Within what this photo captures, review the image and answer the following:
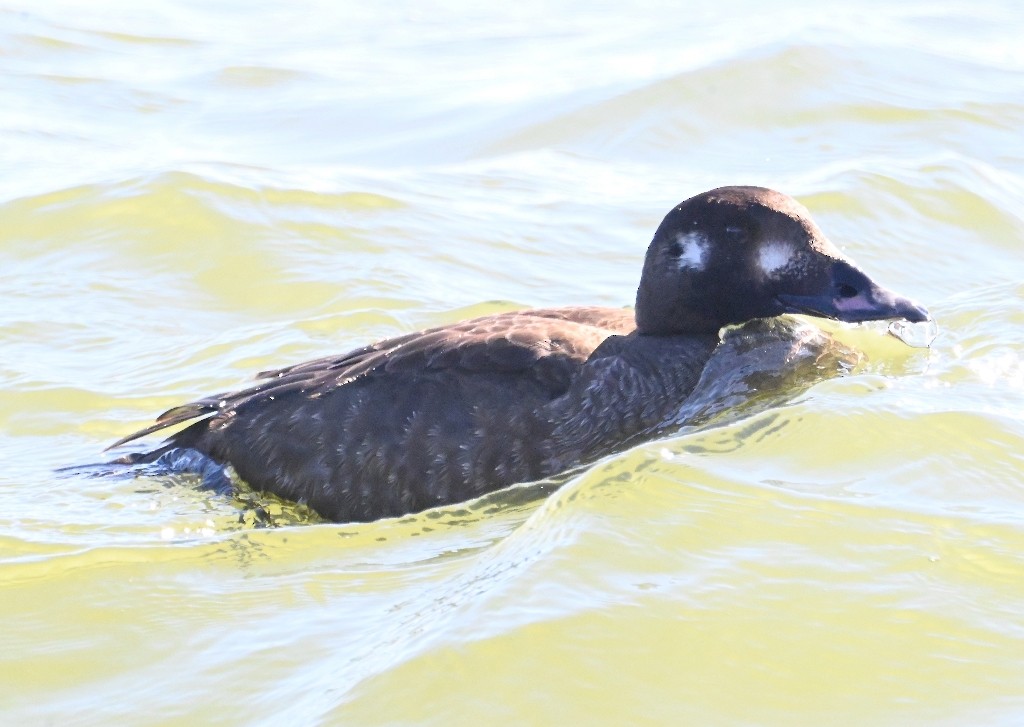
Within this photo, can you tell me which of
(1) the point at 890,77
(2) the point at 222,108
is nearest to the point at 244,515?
(2) the point at 222,108

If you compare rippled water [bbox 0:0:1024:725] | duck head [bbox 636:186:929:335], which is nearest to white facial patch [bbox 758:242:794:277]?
duck head [bbox 636:186:929:335]

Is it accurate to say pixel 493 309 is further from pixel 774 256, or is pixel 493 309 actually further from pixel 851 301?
pixel 851 301

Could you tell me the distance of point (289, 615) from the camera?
4879mm

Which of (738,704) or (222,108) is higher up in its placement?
(222,108)

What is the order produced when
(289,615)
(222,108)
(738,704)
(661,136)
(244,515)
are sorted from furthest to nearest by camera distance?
(222,108), (661,136), (244,515), (289,615), (738,704)

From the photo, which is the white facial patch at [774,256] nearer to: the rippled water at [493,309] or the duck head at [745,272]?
the duck head at [745,272]

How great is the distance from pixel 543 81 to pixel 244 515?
25.3 feet

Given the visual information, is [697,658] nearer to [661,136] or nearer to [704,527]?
[704,527]

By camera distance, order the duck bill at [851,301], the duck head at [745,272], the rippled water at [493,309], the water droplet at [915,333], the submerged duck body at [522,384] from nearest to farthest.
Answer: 1. the rippled water at [493,309]
2. the submerged duck body at [522,384]
3. the duck bill at [851,301]
4. the duck head at [745,272]
5. the water droplet at [915,333]

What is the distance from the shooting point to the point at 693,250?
6.25 metres

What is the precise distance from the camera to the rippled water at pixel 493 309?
4352 millimetres

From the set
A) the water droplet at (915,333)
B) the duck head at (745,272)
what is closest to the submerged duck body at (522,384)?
the duck head at (745,272)

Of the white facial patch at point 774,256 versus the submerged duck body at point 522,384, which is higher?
the white facial patch at point 774,256

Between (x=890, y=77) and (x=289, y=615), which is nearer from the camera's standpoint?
(x=289, y=615)
